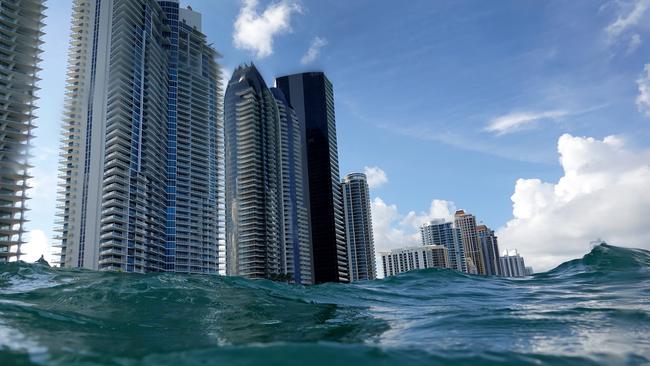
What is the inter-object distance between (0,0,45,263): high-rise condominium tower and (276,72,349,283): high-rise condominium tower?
106290mm

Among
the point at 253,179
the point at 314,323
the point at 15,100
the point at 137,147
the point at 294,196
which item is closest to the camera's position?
the point at 314,323

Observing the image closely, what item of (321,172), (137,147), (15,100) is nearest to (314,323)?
(15,100)

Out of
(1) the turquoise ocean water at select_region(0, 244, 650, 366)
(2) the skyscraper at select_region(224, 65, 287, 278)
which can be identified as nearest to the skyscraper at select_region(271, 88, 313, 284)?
(2) the skyscraper at select_region(224, 65, 287, 278)

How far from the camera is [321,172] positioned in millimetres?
184125

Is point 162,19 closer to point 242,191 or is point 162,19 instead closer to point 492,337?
point 242,191

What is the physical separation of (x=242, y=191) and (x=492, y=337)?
14912cm

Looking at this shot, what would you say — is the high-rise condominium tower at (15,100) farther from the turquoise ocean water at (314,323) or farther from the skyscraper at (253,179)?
the turquoise ocean water at (314,323)

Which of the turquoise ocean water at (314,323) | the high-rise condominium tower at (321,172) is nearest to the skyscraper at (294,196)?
the high-rise condominium tower at (321,172)

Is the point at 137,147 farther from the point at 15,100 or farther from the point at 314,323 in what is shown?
the point at 314,323

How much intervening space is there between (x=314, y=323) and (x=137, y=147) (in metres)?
117

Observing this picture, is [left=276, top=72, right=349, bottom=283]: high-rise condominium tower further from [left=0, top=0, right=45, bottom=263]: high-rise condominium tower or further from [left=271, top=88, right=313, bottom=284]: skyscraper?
[left=0, top=0, right=45, bottom=263]: high-rise condominium tower

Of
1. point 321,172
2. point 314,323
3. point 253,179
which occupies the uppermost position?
point 321,172

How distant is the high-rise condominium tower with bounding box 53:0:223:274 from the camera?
10894 cm

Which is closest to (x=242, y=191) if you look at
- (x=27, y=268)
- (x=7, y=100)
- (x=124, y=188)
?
(x=124, y=188)
